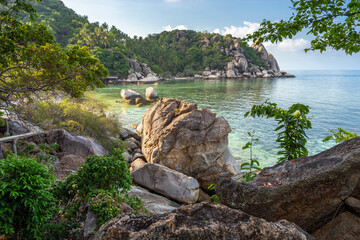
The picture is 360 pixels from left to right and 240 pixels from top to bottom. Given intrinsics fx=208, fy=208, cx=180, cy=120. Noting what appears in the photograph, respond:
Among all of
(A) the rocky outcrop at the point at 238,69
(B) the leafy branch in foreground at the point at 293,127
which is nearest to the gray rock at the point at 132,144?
(B) the leafy branch in foreground at the point at 293,127

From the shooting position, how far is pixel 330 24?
388cm

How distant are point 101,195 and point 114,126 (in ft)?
34.1

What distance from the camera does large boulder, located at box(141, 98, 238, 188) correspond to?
10344 mm

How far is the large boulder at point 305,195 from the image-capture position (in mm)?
1843

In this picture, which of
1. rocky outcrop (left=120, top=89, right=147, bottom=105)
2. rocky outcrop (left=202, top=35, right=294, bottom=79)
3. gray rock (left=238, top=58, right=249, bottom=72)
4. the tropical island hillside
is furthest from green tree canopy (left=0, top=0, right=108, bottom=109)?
gray rock (left=238, top=58, right=249, bottom=72)

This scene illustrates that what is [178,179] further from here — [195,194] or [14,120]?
[14,120]

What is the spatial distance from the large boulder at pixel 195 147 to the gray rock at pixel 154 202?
294 cm

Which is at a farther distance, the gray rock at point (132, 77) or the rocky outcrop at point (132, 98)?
the gray rock at point (132, 77)

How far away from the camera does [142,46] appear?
10481 cm

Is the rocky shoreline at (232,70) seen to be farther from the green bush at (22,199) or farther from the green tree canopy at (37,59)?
the green bush at (22,199)

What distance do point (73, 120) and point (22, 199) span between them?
951 centimetres

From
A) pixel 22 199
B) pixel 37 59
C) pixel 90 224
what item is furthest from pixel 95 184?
pixel 37 59

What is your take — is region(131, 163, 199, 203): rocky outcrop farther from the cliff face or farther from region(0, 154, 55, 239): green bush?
the cliff face

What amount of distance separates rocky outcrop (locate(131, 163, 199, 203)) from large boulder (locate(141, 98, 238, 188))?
6.51 ft
